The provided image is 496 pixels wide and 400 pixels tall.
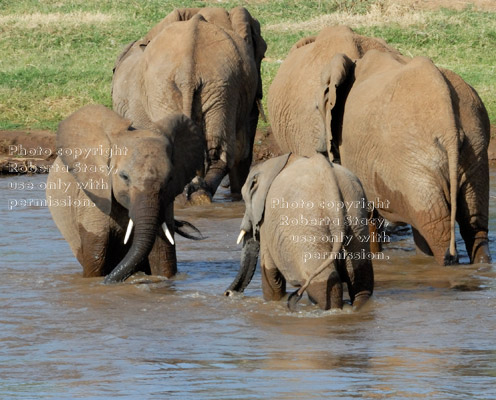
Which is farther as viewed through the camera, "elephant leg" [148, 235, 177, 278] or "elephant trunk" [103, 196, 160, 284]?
"elephant leg" [148, 235, 177, 278]

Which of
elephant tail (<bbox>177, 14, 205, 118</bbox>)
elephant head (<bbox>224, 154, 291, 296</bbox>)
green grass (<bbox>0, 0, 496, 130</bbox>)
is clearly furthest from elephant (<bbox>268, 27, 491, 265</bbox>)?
green grass (<bbox>0, 0, 496, 130</bbox>)

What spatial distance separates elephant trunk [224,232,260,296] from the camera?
7.42 m

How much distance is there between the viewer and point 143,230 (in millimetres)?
7699

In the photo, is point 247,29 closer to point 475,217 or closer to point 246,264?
point 475,217

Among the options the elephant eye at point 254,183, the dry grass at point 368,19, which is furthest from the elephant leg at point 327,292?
the dry grass at point 368,19

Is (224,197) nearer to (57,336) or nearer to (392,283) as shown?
(392,283)

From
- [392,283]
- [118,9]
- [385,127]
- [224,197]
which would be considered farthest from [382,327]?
[118,9]

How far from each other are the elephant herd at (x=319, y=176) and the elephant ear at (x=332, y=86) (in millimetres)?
11

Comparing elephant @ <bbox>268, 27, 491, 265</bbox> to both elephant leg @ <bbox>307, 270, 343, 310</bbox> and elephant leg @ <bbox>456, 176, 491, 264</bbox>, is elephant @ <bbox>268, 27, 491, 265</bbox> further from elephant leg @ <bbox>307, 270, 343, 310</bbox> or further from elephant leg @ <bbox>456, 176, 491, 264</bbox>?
elephant leg @ <bbox>307, 270, 343, 310</bbox>

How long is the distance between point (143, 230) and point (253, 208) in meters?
0.84

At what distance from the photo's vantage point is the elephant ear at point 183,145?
8273 millimetres

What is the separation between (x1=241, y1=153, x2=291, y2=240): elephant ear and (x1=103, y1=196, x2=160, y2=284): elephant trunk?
68cm

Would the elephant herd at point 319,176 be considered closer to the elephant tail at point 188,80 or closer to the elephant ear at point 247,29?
the elephant tail at point 188,80

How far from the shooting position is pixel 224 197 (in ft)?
43.7
